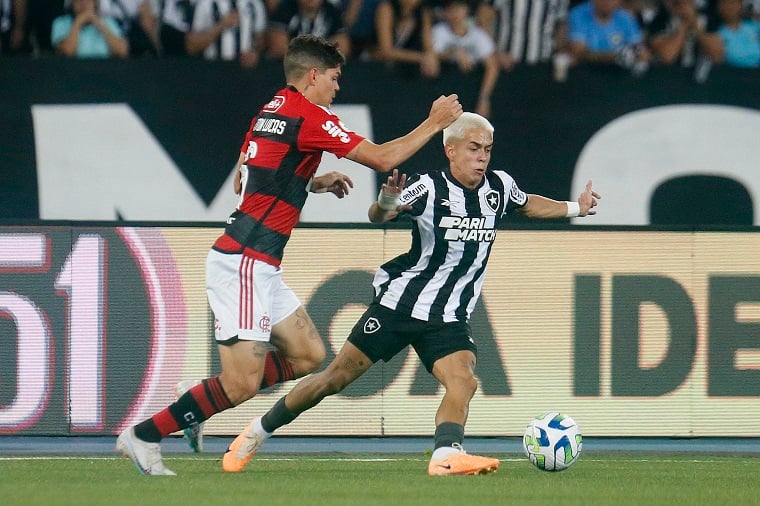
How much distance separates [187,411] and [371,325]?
123cm

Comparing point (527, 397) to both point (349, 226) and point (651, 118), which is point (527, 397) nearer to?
point (349, 226)

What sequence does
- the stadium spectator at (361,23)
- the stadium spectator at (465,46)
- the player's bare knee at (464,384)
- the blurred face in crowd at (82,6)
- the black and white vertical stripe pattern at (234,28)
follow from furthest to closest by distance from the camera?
the stadium spectator at (361,23) → the black and white vertical stripe pattern at (234,28) → the stadium spectator at (465,46) → the blurred face in crowd at (82,6) → the player's bare knee at (464,384)

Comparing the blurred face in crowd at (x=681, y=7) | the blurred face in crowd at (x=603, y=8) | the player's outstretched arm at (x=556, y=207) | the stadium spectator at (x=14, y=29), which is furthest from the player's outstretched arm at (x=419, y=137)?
the blurred face in crowd at (x=681, y=7)

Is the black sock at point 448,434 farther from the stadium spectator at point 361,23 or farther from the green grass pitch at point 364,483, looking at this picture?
the stadium spectator at point 361,23

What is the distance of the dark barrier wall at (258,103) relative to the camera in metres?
12.1

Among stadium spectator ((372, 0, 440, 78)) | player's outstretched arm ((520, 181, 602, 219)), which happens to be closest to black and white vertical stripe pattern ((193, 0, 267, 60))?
stadium spectator ((372, 0, 440, 78))

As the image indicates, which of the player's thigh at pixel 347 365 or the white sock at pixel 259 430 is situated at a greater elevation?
the player's thigh at pixel 347 365

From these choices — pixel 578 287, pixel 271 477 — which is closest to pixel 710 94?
pixel 578 287

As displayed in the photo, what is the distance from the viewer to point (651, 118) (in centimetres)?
1229

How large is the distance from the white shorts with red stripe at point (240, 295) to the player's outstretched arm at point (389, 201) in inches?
25.7

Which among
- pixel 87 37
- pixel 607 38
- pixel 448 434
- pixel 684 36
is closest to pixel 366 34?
pixel 607 38

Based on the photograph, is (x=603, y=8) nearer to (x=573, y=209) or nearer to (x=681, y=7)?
(x=681, y=7)

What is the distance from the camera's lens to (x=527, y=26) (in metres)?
12.6

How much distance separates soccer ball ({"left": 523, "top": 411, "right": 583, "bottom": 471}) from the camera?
25.6ft
